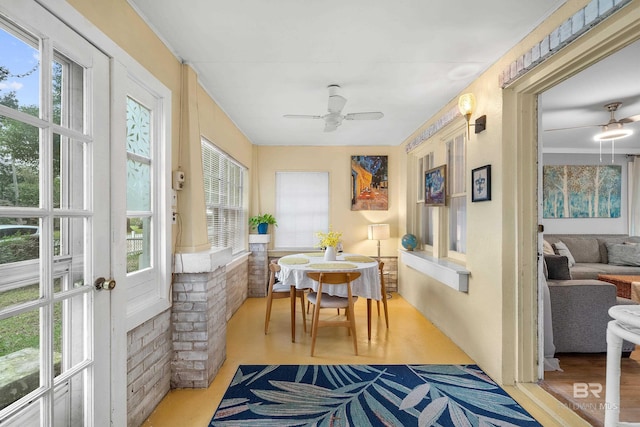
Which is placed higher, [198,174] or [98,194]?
[198,174]

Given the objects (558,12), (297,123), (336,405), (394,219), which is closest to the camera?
(558,12)

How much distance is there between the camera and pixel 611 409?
60.1 inches

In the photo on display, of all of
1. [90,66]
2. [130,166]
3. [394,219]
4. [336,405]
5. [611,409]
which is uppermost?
[90,66]

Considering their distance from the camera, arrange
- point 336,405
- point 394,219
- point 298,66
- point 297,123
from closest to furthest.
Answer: point 336,405 → point 298,66 → point 297,123 → point 394,219

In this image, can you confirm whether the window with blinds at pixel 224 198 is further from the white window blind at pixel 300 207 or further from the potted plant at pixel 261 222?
the white window blind at pixel 300 207

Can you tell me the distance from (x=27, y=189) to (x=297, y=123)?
133 inches

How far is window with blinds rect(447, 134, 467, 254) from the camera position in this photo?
11.8 feet

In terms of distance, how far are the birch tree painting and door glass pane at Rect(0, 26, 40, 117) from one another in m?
7.06

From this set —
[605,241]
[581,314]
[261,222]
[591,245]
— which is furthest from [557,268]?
[261,222]

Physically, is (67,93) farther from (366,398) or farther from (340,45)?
(366,398)

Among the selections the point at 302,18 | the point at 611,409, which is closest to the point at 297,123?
the point at 302,18

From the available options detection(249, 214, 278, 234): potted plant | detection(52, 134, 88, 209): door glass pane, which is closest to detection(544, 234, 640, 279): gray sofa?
detection(249, 214, 278, 234): potted plant

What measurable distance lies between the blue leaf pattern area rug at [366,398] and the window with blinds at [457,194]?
146cm

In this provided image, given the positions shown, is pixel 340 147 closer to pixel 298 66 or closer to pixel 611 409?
pixel 298 66
